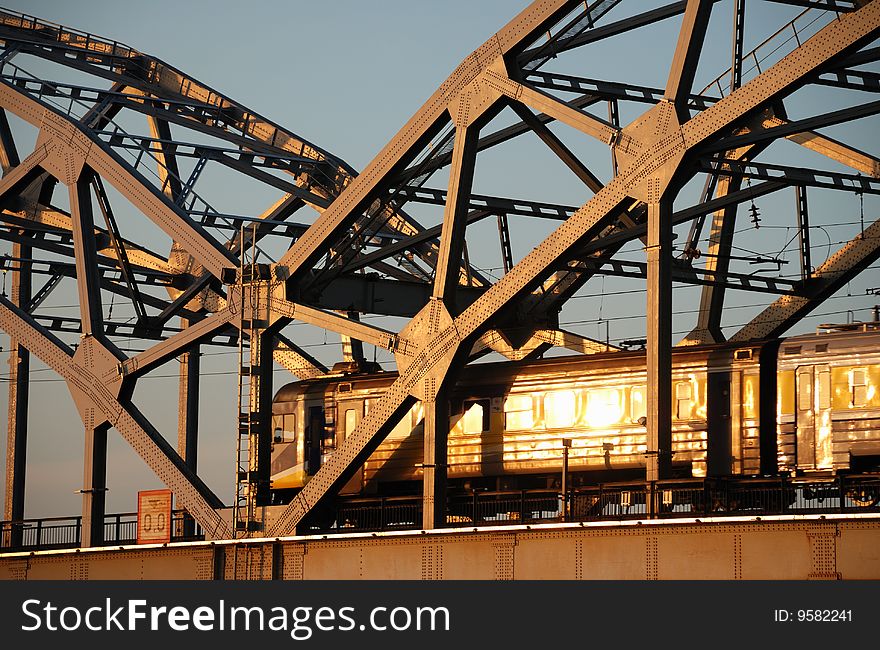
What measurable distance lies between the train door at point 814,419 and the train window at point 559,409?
6.64 metres

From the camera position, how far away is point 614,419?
158ft

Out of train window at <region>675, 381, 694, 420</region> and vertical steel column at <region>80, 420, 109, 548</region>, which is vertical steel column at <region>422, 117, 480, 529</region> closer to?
train window at <region>675, 381, 694, 420</region>

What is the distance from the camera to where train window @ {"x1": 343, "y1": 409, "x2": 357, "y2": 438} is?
5375cm

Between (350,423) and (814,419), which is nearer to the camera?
(814,419)

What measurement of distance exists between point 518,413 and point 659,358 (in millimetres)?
9563

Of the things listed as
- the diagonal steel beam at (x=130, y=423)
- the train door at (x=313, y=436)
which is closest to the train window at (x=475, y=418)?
the train door at (x=313, y=436)

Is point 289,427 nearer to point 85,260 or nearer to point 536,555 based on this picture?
point 85,260

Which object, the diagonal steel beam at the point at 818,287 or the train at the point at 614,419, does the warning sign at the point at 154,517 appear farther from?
the diagonal steel beam at the point at 818,287

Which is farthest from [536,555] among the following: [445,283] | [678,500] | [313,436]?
[313,436]

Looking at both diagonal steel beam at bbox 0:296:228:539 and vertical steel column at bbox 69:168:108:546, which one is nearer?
diagonal steel beam at bbox 0:296:228:539

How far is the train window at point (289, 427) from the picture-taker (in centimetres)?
5534

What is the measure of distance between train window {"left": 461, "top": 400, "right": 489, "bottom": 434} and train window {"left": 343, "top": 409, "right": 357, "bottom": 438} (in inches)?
152
